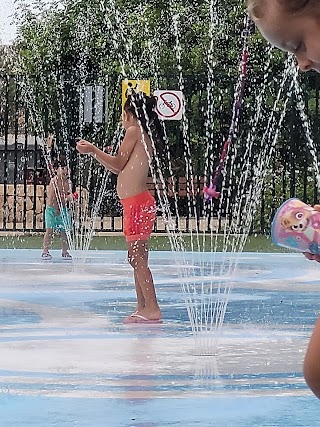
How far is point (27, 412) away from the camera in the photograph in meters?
3.00

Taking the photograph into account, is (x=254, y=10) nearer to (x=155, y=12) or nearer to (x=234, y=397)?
(x=234, y=397)

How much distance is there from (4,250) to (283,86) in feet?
16.3

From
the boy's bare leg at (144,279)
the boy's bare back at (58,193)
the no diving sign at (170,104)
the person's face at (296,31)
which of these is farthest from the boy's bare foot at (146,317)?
the no diving sign at (170,104)

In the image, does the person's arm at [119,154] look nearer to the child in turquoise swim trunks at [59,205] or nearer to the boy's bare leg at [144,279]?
the boy's bare leg at [144,279]

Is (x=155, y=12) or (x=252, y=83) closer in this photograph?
(x=252, y=83)

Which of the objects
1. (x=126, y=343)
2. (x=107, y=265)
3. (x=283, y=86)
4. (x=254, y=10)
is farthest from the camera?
(x=283, y=86)

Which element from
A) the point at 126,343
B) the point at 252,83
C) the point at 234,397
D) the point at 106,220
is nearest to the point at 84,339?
the point at 126,343

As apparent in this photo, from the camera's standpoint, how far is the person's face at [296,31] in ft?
3.89

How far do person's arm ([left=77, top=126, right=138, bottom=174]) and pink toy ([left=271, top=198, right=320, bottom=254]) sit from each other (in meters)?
3.68

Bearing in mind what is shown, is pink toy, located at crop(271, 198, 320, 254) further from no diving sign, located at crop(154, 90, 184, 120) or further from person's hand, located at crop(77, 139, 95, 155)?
no diving sign, located at crop(154, 90, 184, 120)

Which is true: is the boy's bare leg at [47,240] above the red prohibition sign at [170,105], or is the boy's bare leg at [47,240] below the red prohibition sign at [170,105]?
below

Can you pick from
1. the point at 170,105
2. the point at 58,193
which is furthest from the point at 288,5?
the point at 170,105

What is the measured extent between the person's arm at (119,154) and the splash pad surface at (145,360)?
77cm

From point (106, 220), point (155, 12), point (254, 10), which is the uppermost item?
point (155, 12)
